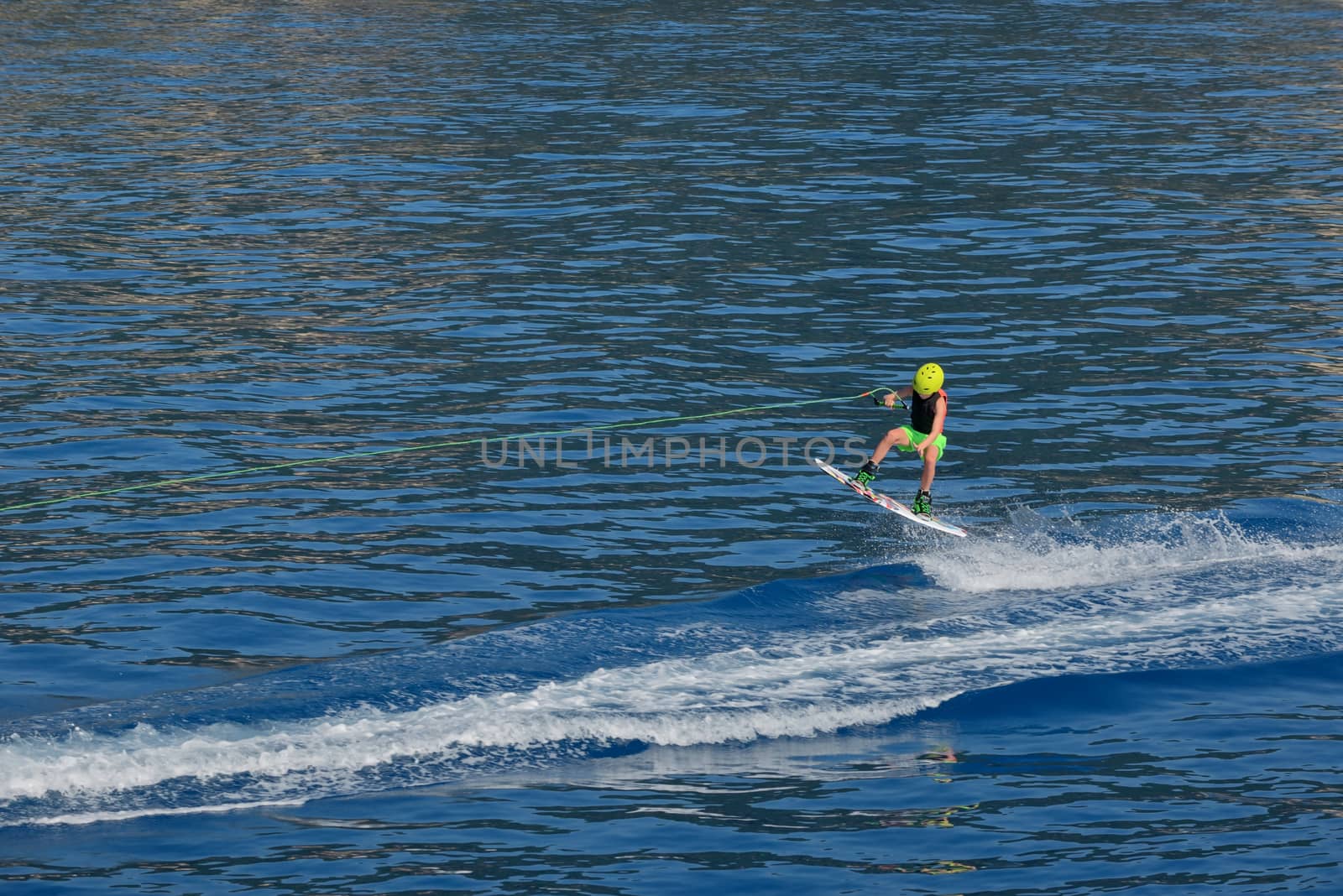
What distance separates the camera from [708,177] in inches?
1385

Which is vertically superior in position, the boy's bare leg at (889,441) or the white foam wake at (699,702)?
the boy's bare leg at (889,441)

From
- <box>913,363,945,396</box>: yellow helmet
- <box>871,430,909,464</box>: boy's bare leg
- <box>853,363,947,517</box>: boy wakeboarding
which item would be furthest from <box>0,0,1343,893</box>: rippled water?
<box>913,363,945,396</box>: yellow helmet

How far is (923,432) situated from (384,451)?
19.9 feet

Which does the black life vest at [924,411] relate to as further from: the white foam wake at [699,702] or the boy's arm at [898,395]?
the white foam wake at [699,702]

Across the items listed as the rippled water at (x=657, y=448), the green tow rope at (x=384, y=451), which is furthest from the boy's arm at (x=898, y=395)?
the rippled water at (x=657, y=448)

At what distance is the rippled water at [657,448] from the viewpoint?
41.7 ft

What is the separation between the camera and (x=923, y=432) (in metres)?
18.3

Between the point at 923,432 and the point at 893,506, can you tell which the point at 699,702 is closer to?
the point at 893,506

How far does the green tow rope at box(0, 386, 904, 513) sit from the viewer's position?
1891 cm
